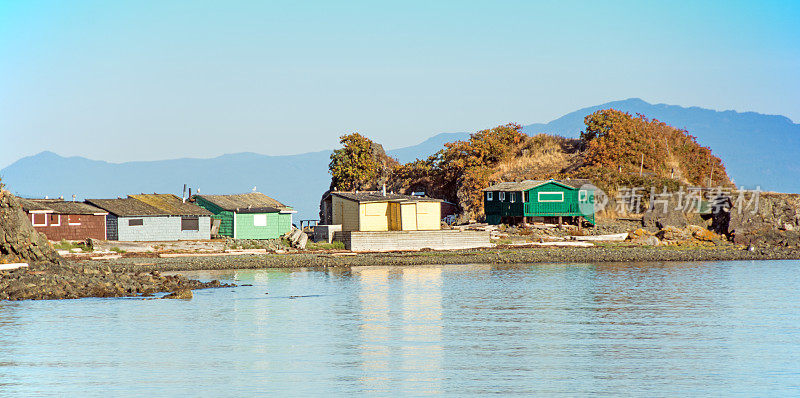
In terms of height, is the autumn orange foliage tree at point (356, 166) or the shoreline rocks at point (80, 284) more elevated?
the autumn orange foliage tree at point (356, 166)

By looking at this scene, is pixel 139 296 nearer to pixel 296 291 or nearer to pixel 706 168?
pixel 296 291

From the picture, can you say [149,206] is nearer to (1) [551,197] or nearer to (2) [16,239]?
(2) [16,239]

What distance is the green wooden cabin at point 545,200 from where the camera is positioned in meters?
63.7

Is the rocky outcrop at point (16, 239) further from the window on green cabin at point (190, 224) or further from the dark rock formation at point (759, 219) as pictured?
the dark rock formation at point (759, 219)

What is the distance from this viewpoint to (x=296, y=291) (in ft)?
124

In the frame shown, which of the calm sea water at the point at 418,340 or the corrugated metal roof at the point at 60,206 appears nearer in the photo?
the calm sea water at the point at 418,340

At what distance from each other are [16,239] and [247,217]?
21.4 meters

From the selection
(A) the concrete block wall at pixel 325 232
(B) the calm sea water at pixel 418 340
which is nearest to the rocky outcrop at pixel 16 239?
(B) the calm sea water at pixel 418 340

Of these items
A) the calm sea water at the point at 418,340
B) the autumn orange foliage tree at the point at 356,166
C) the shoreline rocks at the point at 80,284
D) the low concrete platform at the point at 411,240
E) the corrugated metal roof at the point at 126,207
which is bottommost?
the calm sea water at the point at 418,340

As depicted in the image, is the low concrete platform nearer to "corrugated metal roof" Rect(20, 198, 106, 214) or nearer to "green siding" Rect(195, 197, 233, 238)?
"green siding" Rect(195, 197, 233, 238)

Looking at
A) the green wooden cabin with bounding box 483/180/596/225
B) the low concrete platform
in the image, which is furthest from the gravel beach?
the green wooden cabin with bounding box 483/180/596/225

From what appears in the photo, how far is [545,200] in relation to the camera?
63844mm

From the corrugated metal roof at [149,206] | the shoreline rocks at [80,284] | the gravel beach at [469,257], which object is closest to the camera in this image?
the shoreline rocks at [80,284]

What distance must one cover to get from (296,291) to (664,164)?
44.7 meters
